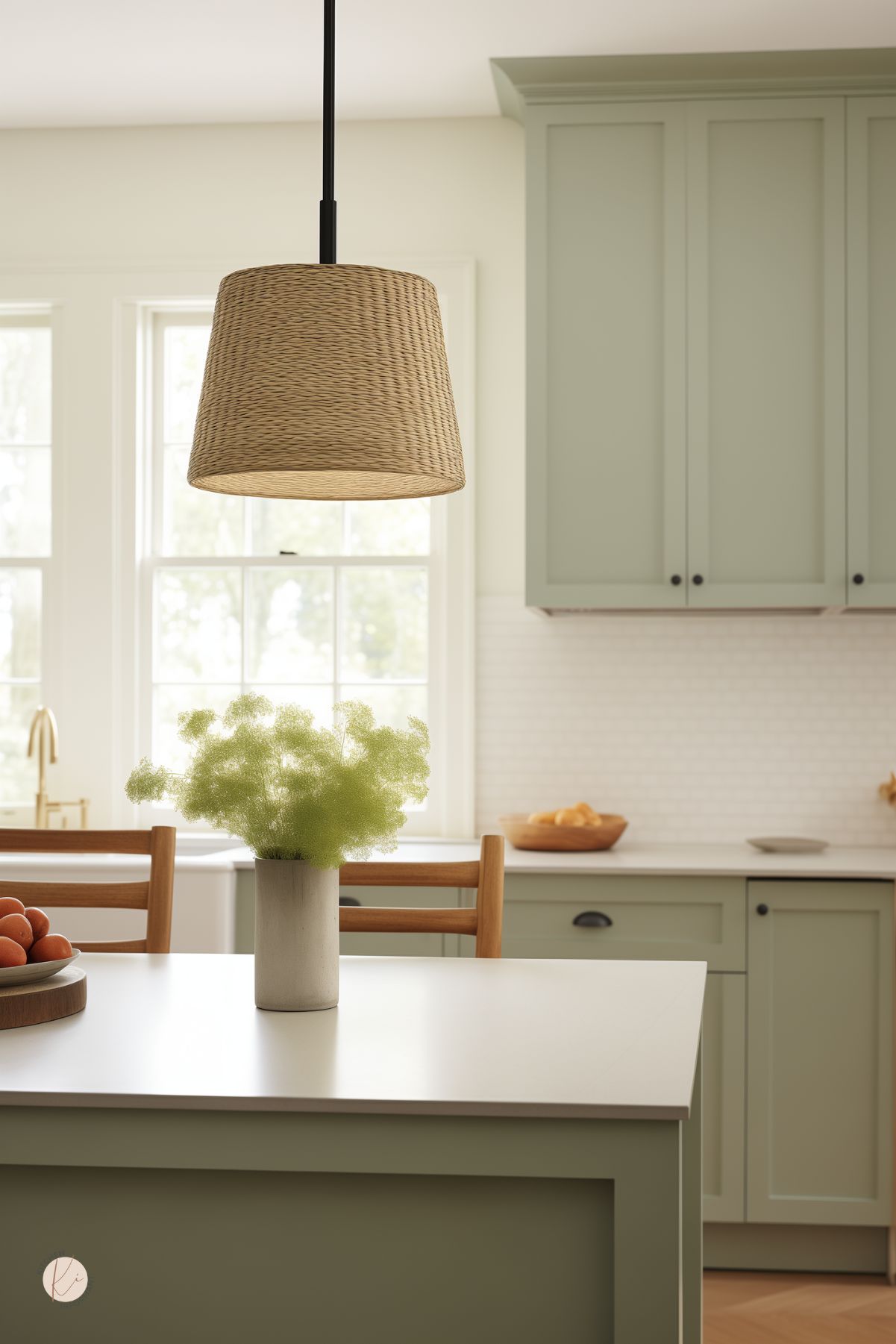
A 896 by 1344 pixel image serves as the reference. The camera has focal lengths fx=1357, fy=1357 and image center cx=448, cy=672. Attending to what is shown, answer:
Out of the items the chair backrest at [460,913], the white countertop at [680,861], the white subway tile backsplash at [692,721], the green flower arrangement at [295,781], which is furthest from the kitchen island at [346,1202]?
the white subway tile backsplash at [692,721]

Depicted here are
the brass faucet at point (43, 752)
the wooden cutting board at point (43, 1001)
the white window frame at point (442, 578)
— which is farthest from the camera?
the white window frame at point (442, 578)

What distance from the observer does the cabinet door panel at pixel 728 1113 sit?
3299 millimetres

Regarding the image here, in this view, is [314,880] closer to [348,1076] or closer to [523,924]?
[348,1076]

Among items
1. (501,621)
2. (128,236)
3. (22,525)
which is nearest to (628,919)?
(501,621)

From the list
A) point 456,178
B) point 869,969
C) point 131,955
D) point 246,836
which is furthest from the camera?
point 456,178

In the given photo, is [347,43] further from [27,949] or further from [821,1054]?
[821,1054]

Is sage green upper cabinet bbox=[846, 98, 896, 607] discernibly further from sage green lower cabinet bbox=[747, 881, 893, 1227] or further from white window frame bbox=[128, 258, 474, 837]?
white window frame bbox=[128, 258, 474, 837]

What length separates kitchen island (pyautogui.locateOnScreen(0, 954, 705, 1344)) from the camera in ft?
4.48

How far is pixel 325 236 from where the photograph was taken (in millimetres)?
1846

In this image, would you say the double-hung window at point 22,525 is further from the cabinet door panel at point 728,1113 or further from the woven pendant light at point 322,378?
the woven pendant light at point 322,378

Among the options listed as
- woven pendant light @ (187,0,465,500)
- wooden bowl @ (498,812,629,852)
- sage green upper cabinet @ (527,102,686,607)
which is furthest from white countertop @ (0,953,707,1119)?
sage green upper cabinet @ (527,102,686,607)

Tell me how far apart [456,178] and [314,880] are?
283cm

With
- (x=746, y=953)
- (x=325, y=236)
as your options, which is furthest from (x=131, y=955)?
(x=746, y=953)

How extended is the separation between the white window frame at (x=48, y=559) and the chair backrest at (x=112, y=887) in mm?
1709
